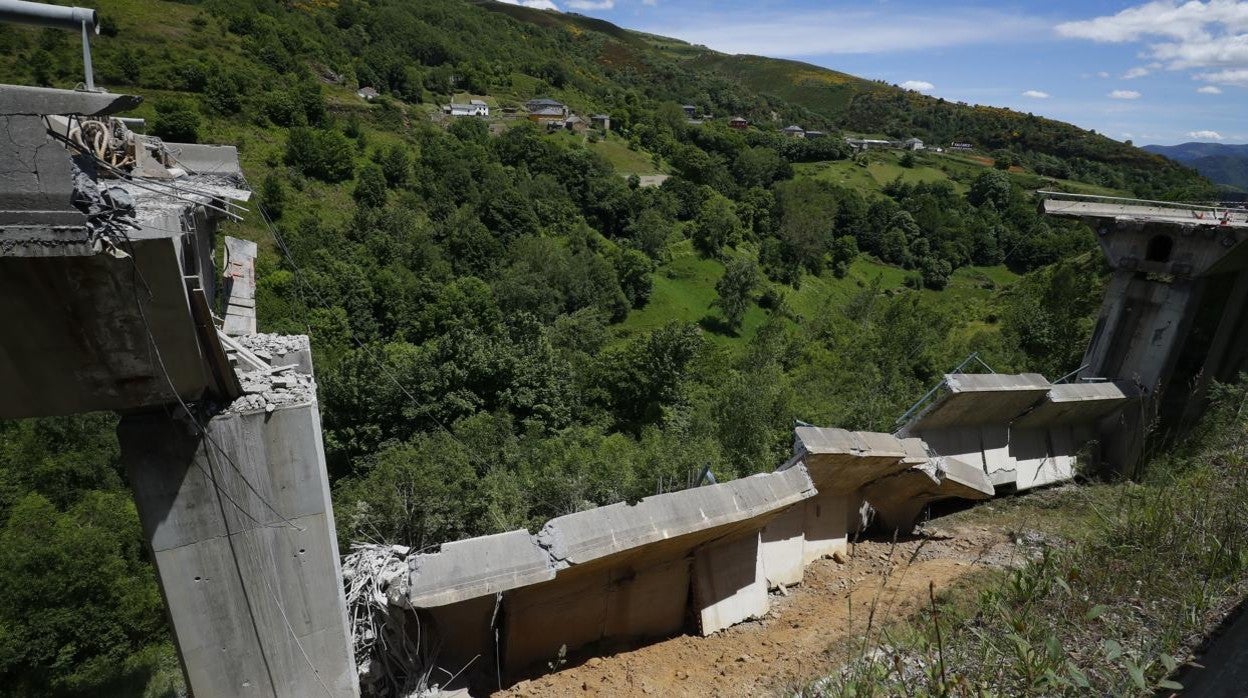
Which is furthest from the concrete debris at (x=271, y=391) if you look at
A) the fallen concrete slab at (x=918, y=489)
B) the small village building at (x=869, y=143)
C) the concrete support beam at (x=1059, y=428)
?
the small village building at (x=869, y=143)

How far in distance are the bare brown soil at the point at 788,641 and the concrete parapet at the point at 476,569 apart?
1.06m

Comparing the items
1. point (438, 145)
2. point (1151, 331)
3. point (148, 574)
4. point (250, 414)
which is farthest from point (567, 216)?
point (250, 414)

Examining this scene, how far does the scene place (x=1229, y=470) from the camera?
A: 200 inches

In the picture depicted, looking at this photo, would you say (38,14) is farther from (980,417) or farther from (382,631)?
(980,417)

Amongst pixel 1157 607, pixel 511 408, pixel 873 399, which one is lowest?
pixel 511 408

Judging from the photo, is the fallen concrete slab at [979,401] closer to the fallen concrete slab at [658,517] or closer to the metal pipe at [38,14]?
the fallen concrete slab at [658,517]

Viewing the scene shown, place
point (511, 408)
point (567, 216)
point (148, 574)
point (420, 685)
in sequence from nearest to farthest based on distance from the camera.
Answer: point (420, 685)
point (148, 574)
point (511, 408)
point (567, 216)

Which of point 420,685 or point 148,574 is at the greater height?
point 420,685

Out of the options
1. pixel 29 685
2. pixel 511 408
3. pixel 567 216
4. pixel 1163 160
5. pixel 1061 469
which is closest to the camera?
pixel 1061 469

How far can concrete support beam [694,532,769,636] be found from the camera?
6086mm

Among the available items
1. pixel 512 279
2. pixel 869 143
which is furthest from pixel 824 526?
pixel 869 143

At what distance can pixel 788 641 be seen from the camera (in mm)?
5578

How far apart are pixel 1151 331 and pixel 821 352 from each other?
1068cm

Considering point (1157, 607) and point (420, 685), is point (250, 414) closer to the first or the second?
point (420, 685)
